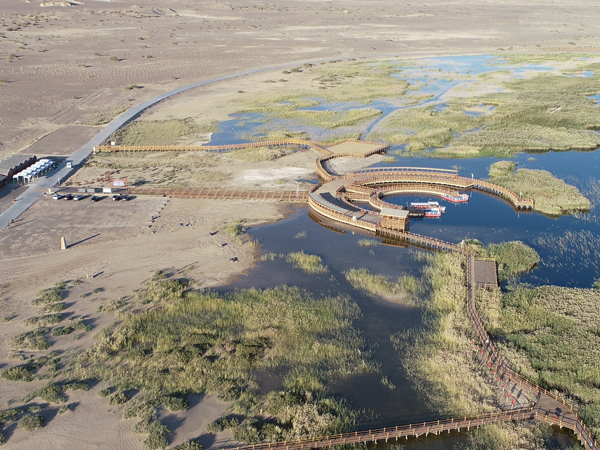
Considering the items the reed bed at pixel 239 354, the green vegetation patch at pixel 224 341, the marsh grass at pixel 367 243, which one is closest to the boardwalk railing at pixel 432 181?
the marsh grass at pixel 367 243

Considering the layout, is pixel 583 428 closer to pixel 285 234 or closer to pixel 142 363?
pixel 142 363

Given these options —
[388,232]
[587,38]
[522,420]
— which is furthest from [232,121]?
[587,38]

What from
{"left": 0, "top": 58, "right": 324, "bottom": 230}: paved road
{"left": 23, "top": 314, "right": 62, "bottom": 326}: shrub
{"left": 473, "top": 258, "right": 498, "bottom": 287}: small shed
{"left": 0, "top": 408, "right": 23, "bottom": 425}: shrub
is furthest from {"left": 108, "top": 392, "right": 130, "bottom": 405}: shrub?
{"left": 0, "top": 58, "right": 324, "bottom": 230}: paved road

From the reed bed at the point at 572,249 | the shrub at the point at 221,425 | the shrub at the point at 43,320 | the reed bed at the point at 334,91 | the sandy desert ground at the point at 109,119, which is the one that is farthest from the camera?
the reed bed at the point at 334,91

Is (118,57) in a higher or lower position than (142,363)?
higher

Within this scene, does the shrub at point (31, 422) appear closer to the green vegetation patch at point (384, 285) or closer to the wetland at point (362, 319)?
the wetland at point (362, 319)

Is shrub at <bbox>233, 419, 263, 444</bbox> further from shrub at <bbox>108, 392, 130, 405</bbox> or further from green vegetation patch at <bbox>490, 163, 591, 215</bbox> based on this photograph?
green vegetation patch at <bbox>490, 163, 591, 215</bbox>
